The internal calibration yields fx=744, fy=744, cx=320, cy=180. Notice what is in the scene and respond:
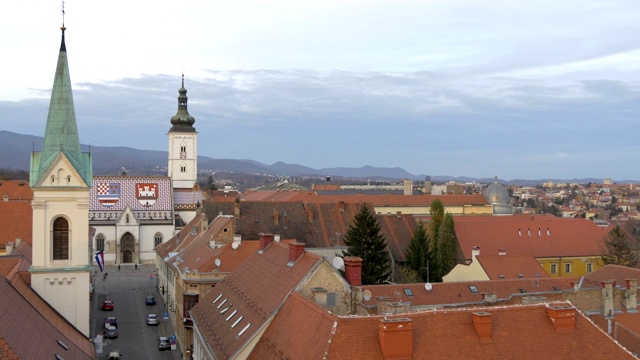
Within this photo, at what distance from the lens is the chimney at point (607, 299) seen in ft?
133

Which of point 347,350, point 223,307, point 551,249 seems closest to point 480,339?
point 347,350

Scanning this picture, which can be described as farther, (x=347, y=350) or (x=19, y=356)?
(x=347, y=350)

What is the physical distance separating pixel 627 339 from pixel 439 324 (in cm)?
1583

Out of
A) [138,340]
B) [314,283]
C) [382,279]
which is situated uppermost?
[314,283]

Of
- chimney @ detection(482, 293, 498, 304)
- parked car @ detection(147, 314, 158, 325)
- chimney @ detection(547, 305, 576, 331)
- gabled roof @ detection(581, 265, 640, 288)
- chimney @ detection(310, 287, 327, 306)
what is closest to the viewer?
chimney @ detection(547, 305, 576, 331)

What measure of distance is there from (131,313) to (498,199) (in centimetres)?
8614

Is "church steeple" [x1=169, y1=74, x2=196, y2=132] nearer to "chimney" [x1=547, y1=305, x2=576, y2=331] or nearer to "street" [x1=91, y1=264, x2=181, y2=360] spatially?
"street" [x1=91, y1=264, x2=181, y2=360]

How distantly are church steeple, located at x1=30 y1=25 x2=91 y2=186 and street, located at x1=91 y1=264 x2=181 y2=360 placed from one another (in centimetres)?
1751

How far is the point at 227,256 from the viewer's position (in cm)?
5466

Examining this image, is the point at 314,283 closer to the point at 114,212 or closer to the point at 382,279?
the point at 382,279

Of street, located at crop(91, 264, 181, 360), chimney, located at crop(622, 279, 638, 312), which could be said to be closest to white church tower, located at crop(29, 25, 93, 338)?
street, located at crop(91, 264, 181, 360)

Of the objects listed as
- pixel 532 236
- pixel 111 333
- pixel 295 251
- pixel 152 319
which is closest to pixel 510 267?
pixel 532 236

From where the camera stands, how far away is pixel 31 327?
28578 millimetres

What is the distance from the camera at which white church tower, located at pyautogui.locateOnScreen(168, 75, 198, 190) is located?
5591 inches
